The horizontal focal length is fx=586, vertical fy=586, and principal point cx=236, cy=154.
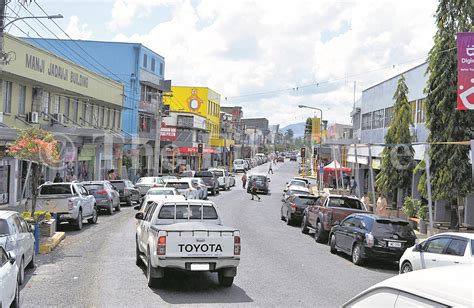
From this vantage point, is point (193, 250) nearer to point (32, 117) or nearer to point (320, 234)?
point (320, 234)

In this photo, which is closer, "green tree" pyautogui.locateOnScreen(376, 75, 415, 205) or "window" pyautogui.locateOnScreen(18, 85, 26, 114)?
"green tree" pyautogui.locateOnScreen(376, 75, 415, 205)

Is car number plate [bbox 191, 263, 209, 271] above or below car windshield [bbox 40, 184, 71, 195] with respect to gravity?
below

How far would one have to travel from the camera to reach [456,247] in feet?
40.4

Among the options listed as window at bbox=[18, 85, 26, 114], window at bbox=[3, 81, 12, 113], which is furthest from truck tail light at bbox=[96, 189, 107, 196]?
window at bbox=[18, 85, 26, 114]

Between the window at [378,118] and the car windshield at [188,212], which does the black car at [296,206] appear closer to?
the car windshield at [188,212]

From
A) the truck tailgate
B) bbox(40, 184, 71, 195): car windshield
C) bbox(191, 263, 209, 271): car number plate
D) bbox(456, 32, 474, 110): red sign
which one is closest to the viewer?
bbox(191, 263, 209, 271): car number plate

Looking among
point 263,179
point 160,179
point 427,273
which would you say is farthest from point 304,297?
point 263,179

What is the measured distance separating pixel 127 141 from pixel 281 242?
26545 mm

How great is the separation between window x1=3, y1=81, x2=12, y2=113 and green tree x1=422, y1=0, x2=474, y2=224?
1947 centimetres

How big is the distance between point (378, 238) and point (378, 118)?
95.3ft

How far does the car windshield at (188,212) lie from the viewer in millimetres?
13130

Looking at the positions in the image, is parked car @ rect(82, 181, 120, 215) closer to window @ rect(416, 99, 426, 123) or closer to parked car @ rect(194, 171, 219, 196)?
window @ rect(416, 99, 426, 123)

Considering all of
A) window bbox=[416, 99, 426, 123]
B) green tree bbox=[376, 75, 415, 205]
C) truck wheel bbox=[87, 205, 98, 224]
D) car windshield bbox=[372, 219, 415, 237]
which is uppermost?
window bbox=[416, 99, 426, 123]

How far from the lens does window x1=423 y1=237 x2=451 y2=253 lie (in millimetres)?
12676
